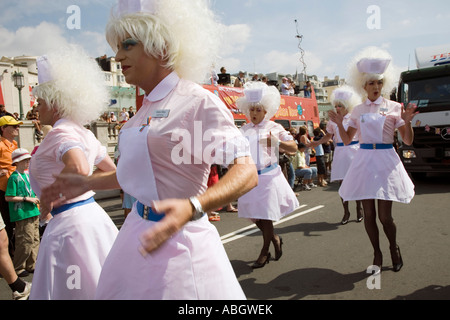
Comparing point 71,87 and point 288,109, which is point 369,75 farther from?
point 288,109

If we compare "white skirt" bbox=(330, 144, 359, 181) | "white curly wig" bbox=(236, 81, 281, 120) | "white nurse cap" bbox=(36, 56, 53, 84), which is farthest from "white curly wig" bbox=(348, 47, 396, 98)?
"white nurse cap" bbox=(36, 56, 53, 84)

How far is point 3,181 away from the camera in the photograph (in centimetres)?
528

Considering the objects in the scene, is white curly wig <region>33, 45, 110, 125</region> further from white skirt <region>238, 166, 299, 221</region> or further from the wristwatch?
white skirt <region>238, 166, 299, 221</region>

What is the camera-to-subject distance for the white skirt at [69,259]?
216 cm

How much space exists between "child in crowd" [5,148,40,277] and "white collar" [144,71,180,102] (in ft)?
13.4

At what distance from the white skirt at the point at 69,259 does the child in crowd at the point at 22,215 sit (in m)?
2.96

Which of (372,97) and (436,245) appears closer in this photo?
(372,97)

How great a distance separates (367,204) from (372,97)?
121 cm

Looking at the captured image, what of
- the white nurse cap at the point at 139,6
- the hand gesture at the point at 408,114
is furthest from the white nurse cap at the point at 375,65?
the white nurse cap at the point at 139,6

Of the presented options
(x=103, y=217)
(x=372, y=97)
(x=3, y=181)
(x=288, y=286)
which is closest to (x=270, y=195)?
(x=288, y=286)

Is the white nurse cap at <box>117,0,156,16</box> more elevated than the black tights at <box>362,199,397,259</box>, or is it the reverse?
the white nurse cap at <box>117,0,156,16</box>

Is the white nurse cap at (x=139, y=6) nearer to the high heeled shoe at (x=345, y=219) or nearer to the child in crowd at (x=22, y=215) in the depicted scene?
the child in crowd at (x=22, y=215)

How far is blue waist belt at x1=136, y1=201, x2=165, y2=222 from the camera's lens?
1.49 metres
